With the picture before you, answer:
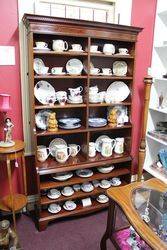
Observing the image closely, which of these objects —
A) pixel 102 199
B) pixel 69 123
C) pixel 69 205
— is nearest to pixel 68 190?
pixel 69 205

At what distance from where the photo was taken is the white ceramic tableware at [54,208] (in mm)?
2105

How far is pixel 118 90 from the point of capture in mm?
2293

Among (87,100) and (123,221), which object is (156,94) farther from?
(123,221)

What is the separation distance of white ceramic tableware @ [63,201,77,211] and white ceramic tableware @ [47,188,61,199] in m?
0.14

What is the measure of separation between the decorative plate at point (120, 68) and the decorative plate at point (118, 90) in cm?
10

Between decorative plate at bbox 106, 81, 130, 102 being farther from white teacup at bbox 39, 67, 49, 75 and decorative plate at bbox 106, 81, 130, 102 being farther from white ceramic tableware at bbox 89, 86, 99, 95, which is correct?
white teacup at bbox 39, 67, 49, 75

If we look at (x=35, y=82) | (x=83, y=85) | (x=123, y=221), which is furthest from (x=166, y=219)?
(x=35, y=82)

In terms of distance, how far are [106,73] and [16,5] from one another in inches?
36.3

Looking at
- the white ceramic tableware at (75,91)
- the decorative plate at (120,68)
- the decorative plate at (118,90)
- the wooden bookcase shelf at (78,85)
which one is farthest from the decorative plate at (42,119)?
the decorative plate at (120,68)

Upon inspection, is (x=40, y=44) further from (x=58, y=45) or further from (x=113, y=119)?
(x=113, y=119)

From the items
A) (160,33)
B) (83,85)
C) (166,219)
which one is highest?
(160,33)

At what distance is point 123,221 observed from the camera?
5.51 ft

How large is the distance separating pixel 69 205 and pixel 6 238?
0.63 m

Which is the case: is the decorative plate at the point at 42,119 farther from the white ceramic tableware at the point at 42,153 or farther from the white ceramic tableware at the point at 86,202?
the white ceramic tableware at the point at 86,202
